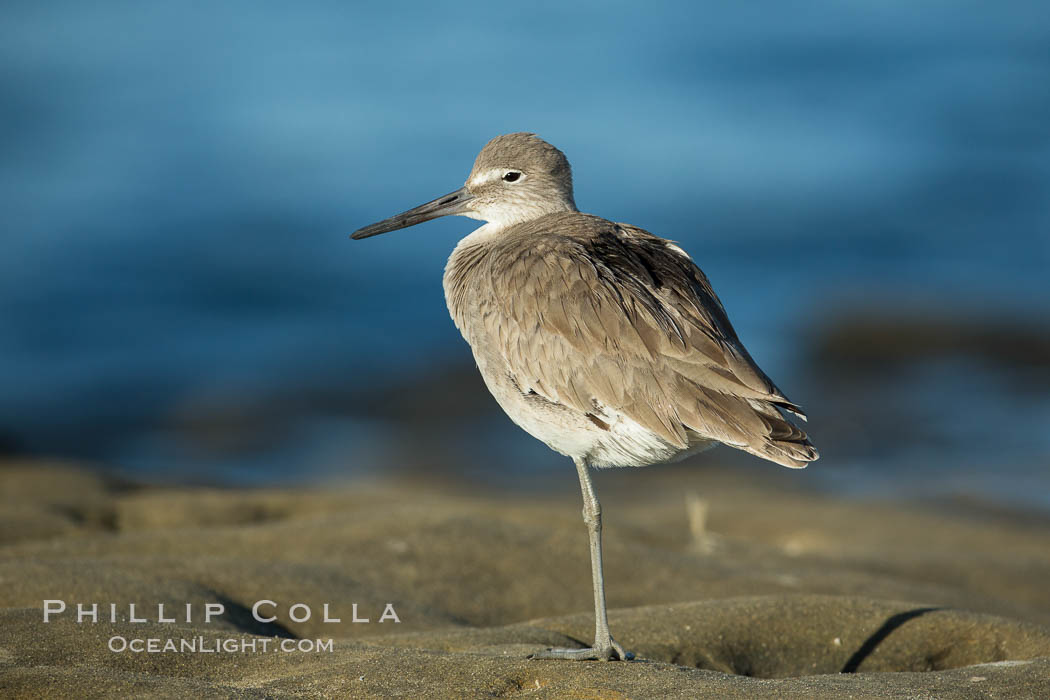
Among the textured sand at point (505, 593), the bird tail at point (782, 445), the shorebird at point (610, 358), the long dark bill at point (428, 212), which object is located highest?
the long dark bill at point (428, 212)

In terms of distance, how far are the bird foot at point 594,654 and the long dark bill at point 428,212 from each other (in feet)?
8.35

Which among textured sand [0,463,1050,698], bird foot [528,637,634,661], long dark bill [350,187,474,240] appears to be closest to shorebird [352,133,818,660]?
bird foot [528,637,634,661]

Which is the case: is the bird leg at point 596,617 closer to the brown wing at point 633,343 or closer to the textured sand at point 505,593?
the textured sand at point 505,593

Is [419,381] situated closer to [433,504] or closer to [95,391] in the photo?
[95,391]

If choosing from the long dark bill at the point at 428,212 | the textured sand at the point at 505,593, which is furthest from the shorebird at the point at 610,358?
the long dark bill at the point at 428,212

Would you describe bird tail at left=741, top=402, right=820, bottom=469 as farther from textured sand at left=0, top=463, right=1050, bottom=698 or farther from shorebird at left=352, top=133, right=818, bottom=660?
textured sand at left=0, top=463, right=1050, bottom=698

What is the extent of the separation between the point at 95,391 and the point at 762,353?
8.50m

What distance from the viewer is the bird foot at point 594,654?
4031 mm

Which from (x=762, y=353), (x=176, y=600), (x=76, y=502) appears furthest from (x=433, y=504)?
(x=762, y=353)

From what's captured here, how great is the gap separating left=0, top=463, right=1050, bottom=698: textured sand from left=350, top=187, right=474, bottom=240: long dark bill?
5.56ft

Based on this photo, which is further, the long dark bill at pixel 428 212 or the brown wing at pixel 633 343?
the long dark bill at pixel 428 212

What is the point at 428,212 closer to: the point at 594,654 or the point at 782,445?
the point at 782,445

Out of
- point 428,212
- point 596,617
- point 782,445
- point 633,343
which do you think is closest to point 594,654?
point 596,617

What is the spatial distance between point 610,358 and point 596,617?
960 millimetres
